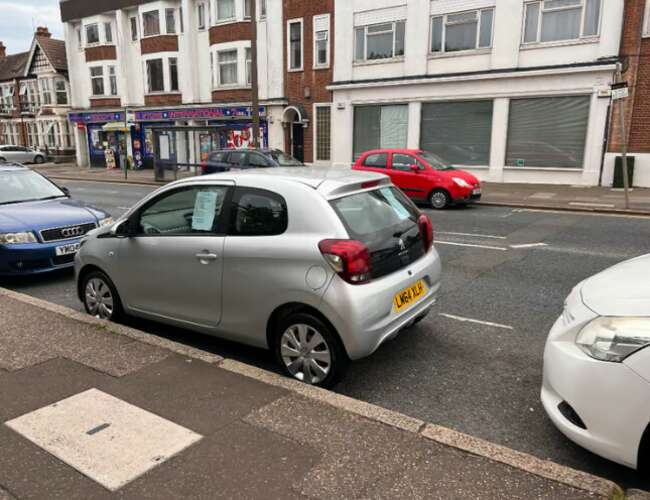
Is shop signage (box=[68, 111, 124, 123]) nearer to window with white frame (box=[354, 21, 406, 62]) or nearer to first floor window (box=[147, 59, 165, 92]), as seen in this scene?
first floor window (box=[147, 59, 165, 92])

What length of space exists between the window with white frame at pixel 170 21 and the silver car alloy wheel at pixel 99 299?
27655 millimetres

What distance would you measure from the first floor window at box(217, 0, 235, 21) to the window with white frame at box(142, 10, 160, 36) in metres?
4.50

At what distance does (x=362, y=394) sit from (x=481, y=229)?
7830 mm

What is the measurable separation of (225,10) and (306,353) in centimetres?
2699

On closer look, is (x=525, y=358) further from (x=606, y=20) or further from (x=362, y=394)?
(x=606, y=20)

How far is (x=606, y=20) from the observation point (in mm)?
17031

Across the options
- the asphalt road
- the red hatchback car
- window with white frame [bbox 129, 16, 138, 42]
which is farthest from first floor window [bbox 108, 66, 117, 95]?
the asphalt road

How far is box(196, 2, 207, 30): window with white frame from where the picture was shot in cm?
2835

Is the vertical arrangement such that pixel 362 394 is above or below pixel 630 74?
below

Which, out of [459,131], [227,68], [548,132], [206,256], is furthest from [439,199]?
[227,68]

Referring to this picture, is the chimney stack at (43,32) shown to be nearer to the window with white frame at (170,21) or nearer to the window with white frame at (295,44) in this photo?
the window with white frame at (170,21)

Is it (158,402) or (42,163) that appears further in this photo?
(42,163)

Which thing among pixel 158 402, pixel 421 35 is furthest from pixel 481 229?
pixel 421 35

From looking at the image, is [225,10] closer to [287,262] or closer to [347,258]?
[287,262]
